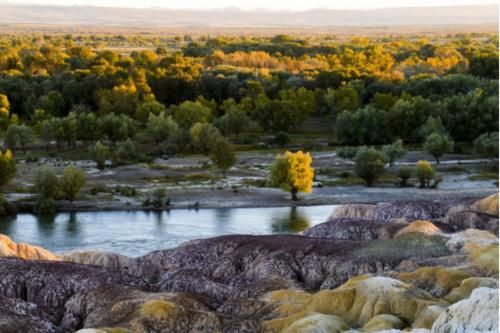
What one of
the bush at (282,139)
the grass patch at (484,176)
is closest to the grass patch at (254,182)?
the grass patch at (484,176)

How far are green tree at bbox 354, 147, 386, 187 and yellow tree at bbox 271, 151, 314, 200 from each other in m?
7.29

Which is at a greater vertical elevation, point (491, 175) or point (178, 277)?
point (178, 277)

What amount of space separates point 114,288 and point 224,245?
10.1m

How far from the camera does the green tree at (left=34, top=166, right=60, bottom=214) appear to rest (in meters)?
79.9

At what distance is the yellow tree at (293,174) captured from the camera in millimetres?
84625

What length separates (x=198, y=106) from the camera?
120875 millimetres

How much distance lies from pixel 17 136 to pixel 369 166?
3711cm

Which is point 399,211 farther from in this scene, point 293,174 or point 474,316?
point 474,316

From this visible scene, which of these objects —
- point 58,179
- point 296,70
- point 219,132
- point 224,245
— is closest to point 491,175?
point 219,132

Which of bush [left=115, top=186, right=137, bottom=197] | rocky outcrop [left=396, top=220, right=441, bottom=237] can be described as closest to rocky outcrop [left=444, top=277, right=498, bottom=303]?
rocky outcrop [left=396, top=220, right=441, bottom=237]

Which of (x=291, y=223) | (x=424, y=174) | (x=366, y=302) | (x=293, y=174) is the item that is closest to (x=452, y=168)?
(x=424, y=174)

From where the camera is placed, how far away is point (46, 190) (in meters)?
82.4

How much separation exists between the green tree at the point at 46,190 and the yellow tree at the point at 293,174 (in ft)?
57.9

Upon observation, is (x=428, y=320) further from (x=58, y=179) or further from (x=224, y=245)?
(x=58, y=179)
